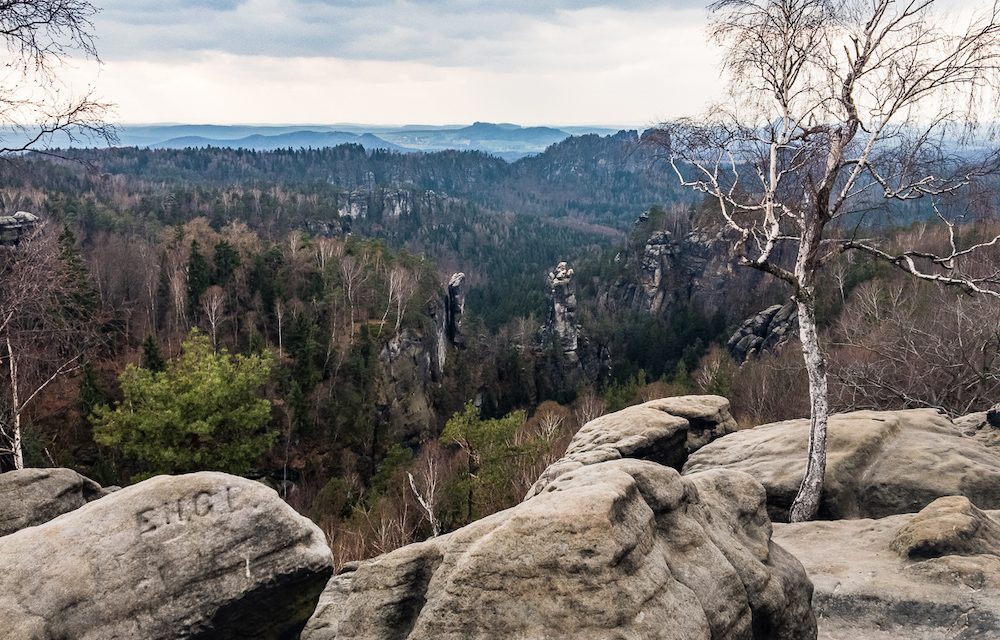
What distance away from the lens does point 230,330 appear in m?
58.1

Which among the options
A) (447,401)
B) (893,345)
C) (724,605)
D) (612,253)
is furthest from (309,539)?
(612,253)

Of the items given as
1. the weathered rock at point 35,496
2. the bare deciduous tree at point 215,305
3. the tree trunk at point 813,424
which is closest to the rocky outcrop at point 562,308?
the bare deciduous tree at point 215,305

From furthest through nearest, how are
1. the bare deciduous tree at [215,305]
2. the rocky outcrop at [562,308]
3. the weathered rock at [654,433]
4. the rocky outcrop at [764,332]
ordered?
the rocky outcrop at [562,308] → the rocky outcrop at [764,332] → the bare deciduous tree at [215,305] → the weathered rock at [654,433]

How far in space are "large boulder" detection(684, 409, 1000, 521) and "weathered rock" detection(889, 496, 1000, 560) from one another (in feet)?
9.85

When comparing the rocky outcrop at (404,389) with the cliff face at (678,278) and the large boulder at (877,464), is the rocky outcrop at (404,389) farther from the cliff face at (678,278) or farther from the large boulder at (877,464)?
the cliff face at (678,278)

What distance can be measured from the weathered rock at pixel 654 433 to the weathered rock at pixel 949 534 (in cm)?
639

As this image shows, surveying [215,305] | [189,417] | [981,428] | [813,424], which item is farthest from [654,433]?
[215,305]

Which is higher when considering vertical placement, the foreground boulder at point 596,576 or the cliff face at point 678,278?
the foreground boulder at point 596,576

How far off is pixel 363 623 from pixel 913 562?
27.5 feet

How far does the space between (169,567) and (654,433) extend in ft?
40.0

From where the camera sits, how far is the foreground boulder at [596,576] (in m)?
6.18

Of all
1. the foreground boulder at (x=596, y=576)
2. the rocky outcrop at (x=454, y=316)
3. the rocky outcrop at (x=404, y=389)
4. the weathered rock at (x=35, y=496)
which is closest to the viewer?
the foreground boulder at (x=596, y=576)

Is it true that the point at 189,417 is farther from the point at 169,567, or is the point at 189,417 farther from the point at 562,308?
the point at 562,308

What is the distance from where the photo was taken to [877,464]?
47.4 ft
